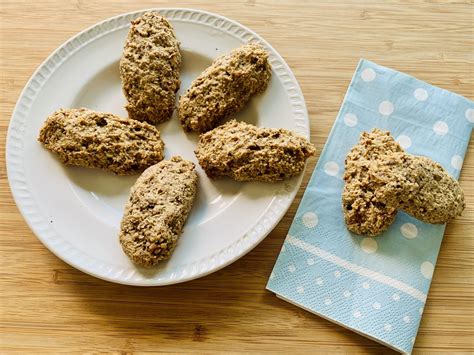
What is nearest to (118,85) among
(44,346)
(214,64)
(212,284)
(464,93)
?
(214,64)

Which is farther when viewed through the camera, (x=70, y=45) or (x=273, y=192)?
(x=70, y=45)

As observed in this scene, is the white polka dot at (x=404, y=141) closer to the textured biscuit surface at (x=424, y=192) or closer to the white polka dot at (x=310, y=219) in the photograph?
the textured biscuit surface at (x=424, y=192)

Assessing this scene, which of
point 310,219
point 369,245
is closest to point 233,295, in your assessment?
point 310,219

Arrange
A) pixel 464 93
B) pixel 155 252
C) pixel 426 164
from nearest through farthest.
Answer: pixel 155 252
pixel 426 164
pixel 464 93

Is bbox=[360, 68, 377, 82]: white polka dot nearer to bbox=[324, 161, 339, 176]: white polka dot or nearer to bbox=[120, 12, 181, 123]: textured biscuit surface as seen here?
bbox=[324, 161, 339, 176]: white polka dot

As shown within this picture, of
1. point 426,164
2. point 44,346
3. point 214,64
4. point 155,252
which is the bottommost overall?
point 44,346

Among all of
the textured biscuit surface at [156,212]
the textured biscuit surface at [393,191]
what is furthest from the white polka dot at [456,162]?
the textured biscuit surface at [156,212]

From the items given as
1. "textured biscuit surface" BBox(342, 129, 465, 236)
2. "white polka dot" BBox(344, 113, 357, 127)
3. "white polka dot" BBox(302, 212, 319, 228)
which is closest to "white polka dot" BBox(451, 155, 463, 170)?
"textured biscuit surface" BBox(342, 129, 465, 236)

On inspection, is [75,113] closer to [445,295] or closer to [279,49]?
[279,49]
